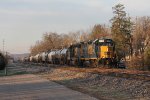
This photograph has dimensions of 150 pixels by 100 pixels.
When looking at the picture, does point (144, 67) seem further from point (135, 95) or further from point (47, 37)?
point (47, 37)

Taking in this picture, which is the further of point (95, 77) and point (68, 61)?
point (68, 61)

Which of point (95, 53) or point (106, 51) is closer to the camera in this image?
point (106, 51)

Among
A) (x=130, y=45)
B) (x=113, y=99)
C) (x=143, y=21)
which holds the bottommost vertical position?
(x=113, y=99)

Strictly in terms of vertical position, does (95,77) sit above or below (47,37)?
below

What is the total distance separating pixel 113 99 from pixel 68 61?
3909 centimetres

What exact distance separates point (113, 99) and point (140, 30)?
85170 mm

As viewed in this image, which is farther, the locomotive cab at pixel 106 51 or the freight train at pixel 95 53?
the freight train at pixel 95 53

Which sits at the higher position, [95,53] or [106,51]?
[106,51]

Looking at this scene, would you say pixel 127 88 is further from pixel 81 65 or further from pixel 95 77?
pixel 81 65

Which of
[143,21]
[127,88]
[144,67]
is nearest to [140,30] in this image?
[143,21]

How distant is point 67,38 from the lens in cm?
15700

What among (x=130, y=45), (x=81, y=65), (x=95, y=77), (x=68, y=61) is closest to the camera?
(x=95, y=77)

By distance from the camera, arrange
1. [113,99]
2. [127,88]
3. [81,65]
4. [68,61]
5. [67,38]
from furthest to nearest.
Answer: [67,38], [68,61], [81,65], [127,88], [113,99]

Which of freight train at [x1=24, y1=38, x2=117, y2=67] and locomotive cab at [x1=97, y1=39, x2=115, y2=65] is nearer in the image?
locomotive cab at [x1=97, y1=39, x2=115, y2=65]
